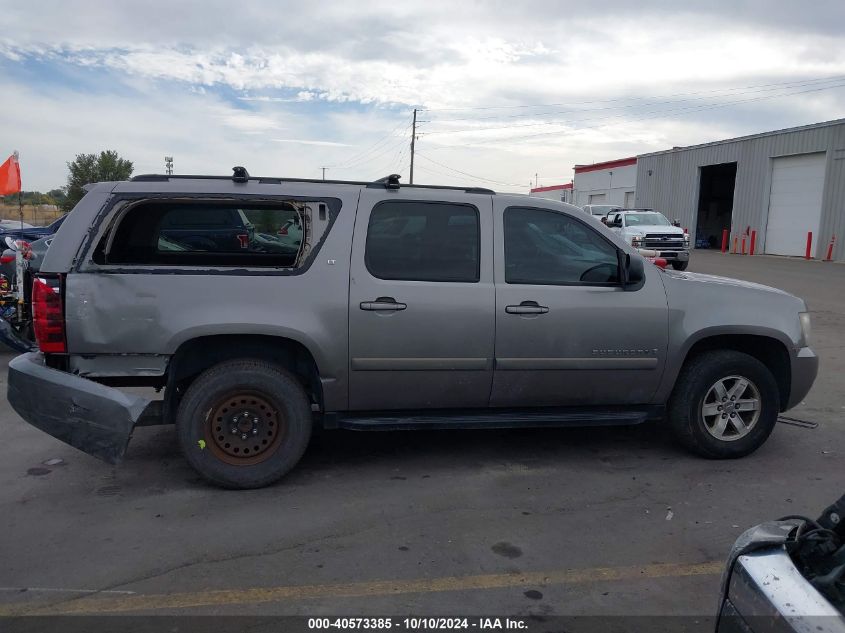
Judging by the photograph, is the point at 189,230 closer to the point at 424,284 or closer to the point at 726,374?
the point at 424,284

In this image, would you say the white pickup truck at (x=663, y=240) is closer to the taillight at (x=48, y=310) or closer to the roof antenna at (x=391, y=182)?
the roof antenna at (x=391, y=182)

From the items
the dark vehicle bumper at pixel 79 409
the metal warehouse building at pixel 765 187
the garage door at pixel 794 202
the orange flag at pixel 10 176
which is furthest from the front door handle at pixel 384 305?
the garage door at pixel 794 202

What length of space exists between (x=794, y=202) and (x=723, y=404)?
2745 cm

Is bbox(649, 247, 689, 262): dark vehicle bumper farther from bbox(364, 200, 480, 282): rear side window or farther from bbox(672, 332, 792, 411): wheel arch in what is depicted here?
bbox(364, 200, 480, 282): rear side window

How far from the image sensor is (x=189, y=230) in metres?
5.39

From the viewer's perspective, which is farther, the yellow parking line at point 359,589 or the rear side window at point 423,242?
the rear side window at point 423,242

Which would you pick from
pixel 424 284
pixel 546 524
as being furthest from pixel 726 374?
pixel 424 284

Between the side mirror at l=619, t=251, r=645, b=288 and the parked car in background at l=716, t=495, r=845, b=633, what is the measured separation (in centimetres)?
272

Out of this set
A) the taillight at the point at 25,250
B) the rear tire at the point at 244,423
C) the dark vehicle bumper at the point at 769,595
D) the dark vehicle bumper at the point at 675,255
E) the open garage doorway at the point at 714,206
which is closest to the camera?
the dark vehicle bumper at the point at 769,595

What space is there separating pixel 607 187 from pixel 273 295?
46.5 meters

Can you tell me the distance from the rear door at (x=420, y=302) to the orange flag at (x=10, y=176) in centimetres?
1290

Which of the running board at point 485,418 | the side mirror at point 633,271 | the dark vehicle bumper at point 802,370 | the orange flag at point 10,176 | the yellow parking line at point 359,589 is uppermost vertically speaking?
the orange flag at point 10,176

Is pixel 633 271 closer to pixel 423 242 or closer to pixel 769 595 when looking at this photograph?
pixel 423 242

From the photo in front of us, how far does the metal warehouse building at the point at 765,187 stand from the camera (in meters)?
26.4
